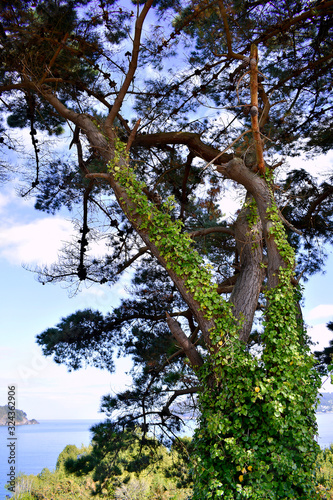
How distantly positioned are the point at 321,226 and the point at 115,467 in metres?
4.38

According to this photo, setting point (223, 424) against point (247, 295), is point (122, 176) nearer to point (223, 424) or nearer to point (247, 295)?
point (247, 295)

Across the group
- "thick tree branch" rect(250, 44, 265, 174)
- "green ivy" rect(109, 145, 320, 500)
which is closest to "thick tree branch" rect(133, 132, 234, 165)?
"thick tree branch" rect(250, 44, 265, 174)

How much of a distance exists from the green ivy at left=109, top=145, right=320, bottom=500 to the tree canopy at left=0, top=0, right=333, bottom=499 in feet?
0.05

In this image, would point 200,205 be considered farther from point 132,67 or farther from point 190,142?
point 132,67

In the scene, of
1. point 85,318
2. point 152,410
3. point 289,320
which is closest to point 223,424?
point 289,320

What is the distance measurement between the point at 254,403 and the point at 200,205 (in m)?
3.69

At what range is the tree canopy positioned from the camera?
133 inches

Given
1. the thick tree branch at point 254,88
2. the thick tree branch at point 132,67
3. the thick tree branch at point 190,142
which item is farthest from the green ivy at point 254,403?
the thick tree branch at point 132,67

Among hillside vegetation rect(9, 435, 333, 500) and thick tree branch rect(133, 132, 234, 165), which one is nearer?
thick tree branch rect(133, 132, 234, 165)

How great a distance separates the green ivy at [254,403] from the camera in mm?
3164

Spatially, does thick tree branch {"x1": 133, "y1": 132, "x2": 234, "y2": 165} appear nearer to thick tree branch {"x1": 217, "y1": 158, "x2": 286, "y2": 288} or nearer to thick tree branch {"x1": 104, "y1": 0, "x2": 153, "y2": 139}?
thick tree branch {"x1": 217, "y1": 158, "x2": 286, "y2": 288}

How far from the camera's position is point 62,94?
605 centimetres

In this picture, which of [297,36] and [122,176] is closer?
[122,176]

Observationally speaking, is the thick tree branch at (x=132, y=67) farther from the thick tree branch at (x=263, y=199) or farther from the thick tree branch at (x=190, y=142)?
the thick tree branch at (x=263, y=199)
